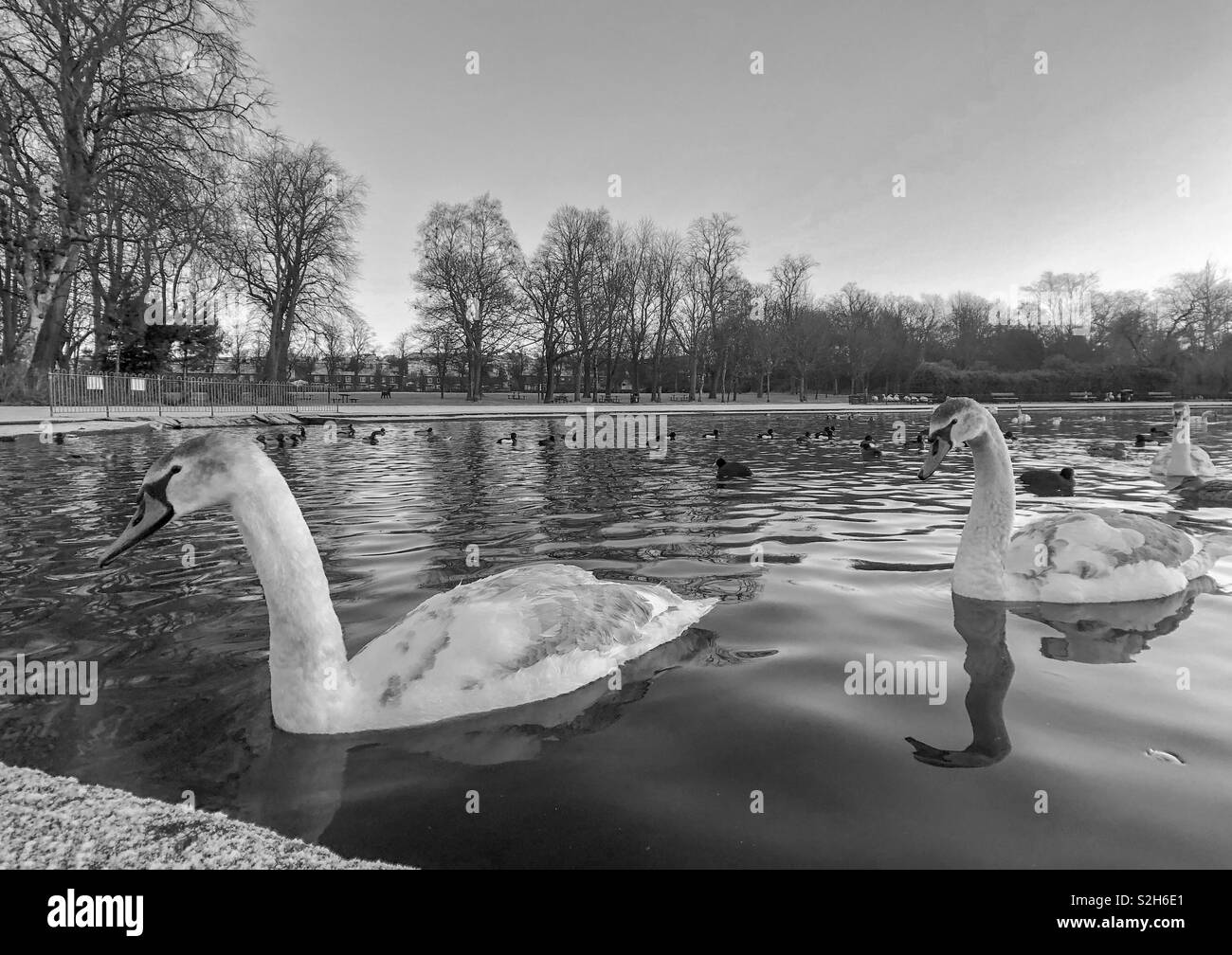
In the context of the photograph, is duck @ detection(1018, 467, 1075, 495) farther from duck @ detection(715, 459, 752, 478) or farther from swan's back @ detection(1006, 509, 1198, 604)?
swan's back @ detection(1006, 509, 1198, 604)

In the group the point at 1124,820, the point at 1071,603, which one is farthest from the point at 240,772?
the point at 1071,603

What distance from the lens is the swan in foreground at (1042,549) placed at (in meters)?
4.90

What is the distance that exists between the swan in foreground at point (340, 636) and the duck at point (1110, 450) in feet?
61.9

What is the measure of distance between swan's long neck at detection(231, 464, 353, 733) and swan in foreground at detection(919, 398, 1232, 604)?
4.20 meters

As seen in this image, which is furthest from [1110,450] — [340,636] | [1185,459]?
[340,636]

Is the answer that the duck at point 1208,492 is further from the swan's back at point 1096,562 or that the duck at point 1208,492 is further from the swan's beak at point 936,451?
the swan's beak at point 936,451

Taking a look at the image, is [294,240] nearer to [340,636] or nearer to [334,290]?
[334,290]

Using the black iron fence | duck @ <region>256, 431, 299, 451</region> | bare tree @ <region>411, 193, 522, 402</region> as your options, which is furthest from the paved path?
bare tree @ <region>411, 193, 522, 402</region>

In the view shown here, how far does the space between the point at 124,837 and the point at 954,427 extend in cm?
532

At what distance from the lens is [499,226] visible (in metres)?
56.9

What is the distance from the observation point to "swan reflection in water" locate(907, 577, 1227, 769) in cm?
303

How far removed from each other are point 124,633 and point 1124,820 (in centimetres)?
552

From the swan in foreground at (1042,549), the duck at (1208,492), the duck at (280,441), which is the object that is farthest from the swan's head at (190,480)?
the duck at (280,441)

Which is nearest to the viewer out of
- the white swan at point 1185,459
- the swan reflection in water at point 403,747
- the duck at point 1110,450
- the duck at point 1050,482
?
the swan reflection in water at point 403,747
